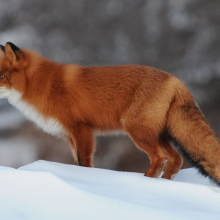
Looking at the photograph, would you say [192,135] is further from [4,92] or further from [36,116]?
[4,92]

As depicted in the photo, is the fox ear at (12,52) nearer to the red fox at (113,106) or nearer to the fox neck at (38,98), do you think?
the red fox at (113,106)

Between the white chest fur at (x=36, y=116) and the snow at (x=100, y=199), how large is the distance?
30.1 inches

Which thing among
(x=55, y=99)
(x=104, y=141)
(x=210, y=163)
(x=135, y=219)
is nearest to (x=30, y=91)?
(x=55, y=99)

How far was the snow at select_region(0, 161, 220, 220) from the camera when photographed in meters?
1.02

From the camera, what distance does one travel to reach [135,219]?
100cm

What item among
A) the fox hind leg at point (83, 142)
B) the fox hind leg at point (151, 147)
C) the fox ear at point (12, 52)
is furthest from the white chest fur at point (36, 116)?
the fox hind leg at point (151, 147)

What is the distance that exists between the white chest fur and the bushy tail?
Result: 95 cm

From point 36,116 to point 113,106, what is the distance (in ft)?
2.36

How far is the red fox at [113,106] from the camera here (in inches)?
82.5

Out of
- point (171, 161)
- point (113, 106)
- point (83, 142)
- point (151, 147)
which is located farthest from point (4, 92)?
point (171, 161)

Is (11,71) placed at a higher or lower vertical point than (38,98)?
higher

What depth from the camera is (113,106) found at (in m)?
2.31

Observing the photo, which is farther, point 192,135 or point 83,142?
point 83,142

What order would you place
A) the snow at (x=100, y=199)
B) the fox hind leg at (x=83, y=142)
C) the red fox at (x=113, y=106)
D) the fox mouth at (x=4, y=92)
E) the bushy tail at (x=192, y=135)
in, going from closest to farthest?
the snow at (x=100, y=199) < the bushy tail at (x=192, y=135) < the red fox at (x=113, y=106) < the fox hind leg at (x=83, y=142) < the fox mouth at (x=4, y=92)
